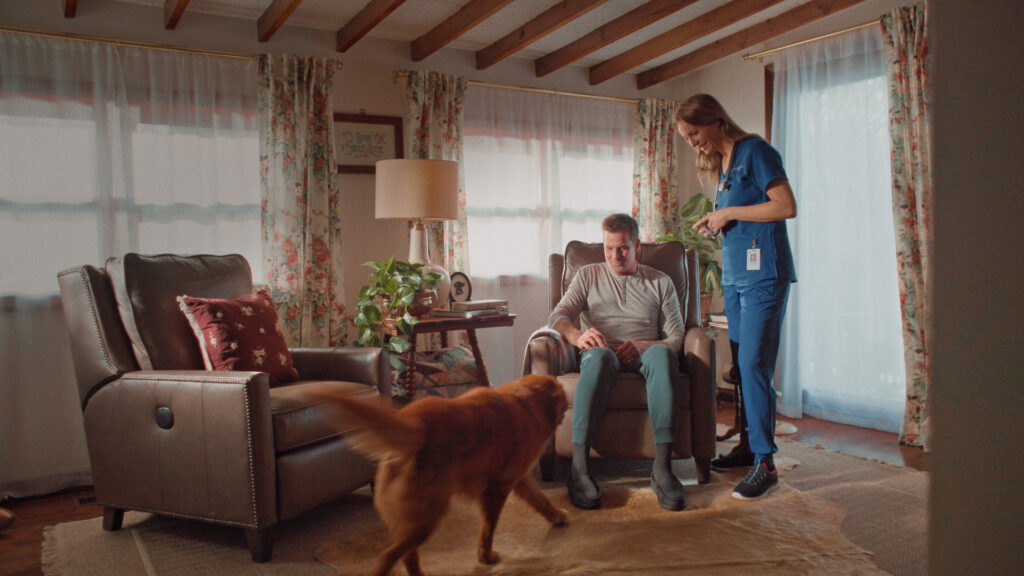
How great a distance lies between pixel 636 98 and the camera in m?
4.79

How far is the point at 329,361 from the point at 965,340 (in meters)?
2.45

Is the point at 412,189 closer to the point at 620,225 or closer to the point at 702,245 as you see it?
the point at 620,225

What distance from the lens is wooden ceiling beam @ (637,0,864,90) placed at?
3424 millimetres

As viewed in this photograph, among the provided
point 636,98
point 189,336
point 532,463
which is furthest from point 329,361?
point 636,98

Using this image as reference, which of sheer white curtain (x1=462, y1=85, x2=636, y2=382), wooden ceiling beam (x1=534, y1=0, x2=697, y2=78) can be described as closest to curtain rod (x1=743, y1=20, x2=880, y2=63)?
wooden ceiling beam (x1=534, y1=0, x2=697, y2=78)

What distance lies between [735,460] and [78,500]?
2.70 meters

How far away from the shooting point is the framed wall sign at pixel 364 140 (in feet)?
12.3

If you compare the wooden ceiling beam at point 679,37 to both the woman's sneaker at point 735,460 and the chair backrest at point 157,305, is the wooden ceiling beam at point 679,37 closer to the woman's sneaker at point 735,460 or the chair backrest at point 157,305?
the woman's sneaker at point 735,460

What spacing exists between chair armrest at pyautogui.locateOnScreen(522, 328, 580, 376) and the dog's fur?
2.94 feet

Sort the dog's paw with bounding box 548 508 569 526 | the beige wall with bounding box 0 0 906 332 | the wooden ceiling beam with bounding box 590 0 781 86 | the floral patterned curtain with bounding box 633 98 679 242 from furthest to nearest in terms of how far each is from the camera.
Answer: the floral patterned curtain with bounding box 633 98 679 242, the wooden ceiling beam with bounding box 590 0 781 86, the beige wall with bounding box 0 0 906 332, the dog's paw with bounding box 548 508 569 526

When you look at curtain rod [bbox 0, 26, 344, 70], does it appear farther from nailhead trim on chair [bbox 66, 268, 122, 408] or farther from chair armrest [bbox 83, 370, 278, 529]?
chair armrest [bbox 83, 370, 278, 529]

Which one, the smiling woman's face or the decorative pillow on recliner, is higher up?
the smiling woman's face

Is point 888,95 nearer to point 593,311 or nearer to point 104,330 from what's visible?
point 593,311

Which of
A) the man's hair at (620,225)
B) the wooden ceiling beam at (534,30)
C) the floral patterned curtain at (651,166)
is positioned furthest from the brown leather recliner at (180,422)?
the floral patterned curtain at (651,166)
